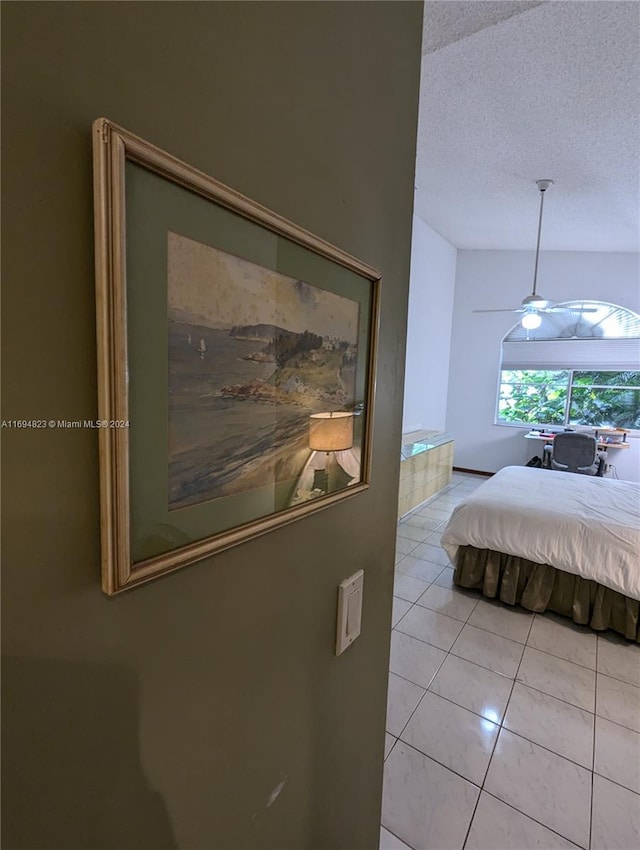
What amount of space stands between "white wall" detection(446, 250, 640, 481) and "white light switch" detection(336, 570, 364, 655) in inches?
229

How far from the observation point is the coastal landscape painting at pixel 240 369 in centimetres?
45

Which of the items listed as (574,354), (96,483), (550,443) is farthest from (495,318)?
(96,483)

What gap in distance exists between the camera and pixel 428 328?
5.44 m

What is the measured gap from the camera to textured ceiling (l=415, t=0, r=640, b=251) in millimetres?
1868

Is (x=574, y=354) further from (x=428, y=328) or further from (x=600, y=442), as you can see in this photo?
(x=428, y=328)

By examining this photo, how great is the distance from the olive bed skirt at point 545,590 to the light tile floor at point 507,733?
0.09 meters

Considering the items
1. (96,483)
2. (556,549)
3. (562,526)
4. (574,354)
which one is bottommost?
(556,549)

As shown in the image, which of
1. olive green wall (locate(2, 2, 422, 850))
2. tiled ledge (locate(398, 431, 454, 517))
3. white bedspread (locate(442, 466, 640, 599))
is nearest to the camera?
olive green wall (locate(2, 2, 422, 850))

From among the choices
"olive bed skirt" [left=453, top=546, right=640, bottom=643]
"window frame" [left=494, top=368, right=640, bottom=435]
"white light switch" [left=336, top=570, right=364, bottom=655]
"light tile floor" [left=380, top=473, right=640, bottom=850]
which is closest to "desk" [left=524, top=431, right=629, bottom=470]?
"window frame" [left=494, top=368, right=640, bottom=435]

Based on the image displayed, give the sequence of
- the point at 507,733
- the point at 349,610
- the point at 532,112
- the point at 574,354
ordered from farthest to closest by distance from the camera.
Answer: the point at 574,354 < the point at 532,112 < the point at 507,733 < the point at 349,610

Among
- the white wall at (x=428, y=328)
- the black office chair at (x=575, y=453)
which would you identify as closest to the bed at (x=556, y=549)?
the black office chair at (x=575, y=453)

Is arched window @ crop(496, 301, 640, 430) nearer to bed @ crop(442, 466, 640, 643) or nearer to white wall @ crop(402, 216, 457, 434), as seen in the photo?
white wall @ crop(402, 216, 457, 434)

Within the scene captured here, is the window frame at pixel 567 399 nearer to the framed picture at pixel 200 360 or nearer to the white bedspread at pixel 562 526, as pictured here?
the white bedspread at pixel 562 526

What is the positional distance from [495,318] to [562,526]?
429 cm
